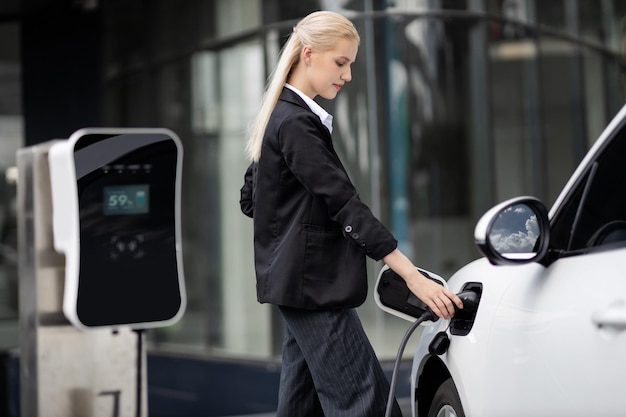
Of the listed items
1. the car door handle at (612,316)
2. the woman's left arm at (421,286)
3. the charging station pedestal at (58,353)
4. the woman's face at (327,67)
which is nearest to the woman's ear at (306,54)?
the woman's face at (327,67)

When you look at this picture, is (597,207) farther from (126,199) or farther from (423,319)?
(126,199)

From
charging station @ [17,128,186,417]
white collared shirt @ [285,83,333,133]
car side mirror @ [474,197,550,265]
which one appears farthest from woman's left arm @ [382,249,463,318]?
charging station @ [17,128,186,417]

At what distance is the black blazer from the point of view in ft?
11.0

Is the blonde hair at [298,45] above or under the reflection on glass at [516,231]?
above

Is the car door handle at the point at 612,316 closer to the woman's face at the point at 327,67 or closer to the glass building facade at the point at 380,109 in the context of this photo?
the woman's face at the point at 327,67

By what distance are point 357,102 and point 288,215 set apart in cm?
688

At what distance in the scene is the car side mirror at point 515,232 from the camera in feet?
10.3

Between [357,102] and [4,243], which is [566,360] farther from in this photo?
[4,243]

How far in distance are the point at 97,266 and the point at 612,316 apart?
2799 mm

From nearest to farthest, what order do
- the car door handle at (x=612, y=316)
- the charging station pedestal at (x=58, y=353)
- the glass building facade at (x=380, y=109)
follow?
the car door handle at (x=612, y=316), the charging station pedestal at (x=58, y=353), the glass building facade at (x=380, y=109)

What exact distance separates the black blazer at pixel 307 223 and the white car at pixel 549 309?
18cm

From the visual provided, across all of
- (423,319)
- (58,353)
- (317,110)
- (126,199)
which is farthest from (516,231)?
(58,353)

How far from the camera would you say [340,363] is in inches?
137

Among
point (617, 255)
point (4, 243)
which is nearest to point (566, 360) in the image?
point (617, 255)
